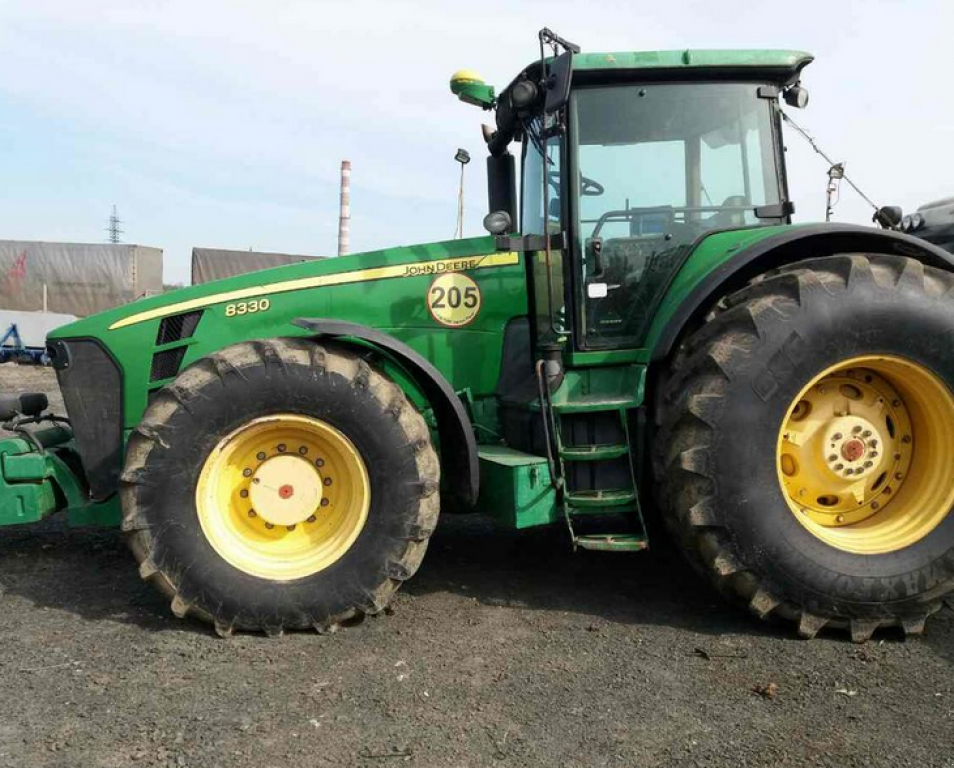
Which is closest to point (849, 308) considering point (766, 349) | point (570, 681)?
point (766, 349)

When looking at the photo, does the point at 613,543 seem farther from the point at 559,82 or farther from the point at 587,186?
the point at 559,82

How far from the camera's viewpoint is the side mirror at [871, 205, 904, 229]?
163 inches

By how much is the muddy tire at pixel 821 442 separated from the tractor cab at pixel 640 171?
0.53m

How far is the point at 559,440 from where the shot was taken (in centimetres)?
364

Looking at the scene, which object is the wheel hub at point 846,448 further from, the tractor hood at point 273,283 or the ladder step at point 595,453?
the tractor hood at point 273,283

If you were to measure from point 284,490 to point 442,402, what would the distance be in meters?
0.82

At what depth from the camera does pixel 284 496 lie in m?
3.55

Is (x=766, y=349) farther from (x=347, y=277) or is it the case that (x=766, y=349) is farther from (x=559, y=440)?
(x=347, y=277)

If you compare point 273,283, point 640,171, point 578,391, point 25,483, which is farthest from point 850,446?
point 25,483

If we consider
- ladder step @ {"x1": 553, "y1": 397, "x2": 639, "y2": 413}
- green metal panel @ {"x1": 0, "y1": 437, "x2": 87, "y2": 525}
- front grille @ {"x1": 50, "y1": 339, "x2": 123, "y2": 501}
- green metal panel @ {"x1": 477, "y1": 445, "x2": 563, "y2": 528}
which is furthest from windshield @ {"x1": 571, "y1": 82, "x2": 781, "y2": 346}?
green metal panel @ {"x1": 0, "y1": 437, "x2": 87, "y2": 525}

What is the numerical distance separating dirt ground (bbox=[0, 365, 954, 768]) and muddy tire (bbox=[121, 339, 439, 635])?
0.64 ft

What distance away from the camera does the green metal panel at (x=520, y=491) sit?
353 centimetres

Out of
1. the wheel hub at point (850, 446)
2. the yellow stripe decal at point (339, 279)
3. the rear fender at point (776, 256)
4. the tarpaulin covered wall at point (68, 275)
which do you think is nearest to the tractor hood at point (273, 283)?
the yellow stripe decal at point (339, 279)

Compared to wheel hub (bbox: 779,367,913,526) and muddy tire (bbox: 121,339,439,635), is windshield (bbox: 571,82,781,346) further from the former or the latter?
muddy tire (bbox: 121,339,439,635)
